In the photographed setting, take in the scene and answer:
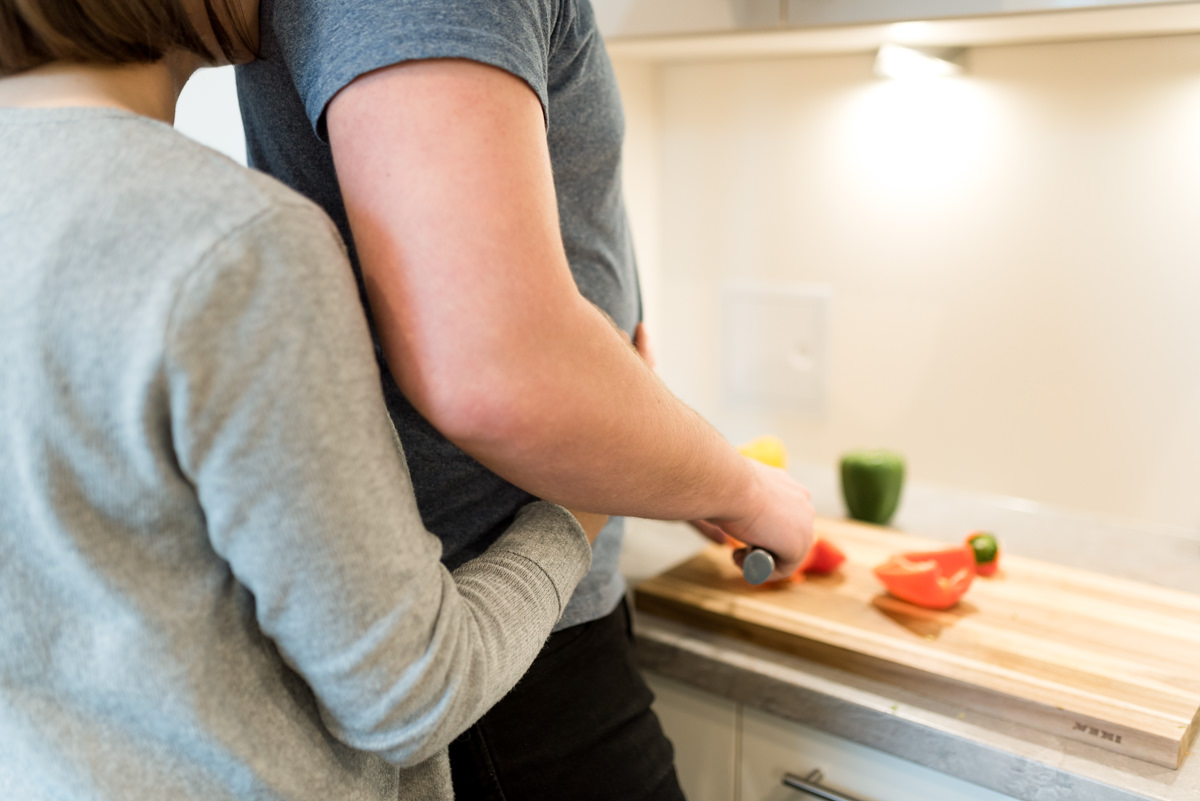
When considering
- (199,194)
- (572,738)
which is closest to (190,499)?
(199,194)

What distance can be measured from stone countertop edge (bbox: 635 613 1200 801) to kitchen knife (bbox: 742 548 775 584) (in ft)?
0.46

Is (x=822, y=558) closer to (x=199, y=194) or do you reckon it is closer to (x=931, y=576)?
(x=931, y=576)

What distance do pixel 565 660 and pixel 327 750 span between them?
28cm

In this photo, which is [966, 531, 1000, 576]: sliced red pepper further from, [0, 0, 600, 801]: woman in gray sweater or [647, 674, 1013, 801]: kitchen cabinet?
[0, 0, 600, 801]: woman in gray sweater

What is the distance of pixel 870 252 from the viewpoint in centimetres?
130

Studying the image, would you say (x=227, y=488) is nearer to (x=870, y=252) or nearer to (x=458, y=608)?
(x=458, y=608)

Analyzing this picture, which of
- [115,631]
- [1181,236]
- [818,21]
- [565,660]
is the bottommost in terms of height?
[565,660]

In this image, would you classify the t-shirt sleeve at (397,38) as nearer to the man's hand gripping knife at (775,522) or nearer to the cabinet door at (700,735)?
the man's hand gripping knife at (775,522)

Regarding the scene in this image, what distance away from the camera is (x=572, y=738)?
726mm

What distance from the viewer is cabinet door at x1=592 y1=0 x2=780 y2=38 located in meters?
0.91

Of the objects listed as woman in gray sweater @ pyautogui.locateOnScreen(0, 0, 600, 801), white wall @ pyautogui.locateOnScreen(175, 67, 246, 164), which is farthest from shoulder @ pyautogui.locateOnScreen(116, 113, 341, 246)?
white wall @ pyautogui.locateOnScreen(175, 67, 246, 164)

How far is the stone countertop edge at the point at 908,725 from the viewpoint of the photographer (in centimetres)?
72

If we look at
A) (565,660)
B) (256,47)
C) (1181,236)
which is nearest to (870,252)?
(1181,236)

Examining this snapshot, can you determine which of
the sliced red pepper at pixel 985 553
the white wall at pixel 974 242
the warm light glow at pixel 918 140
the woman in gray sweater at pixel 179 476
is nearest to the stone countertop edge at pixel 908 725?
the sliced red pepper at pixel 985 553
